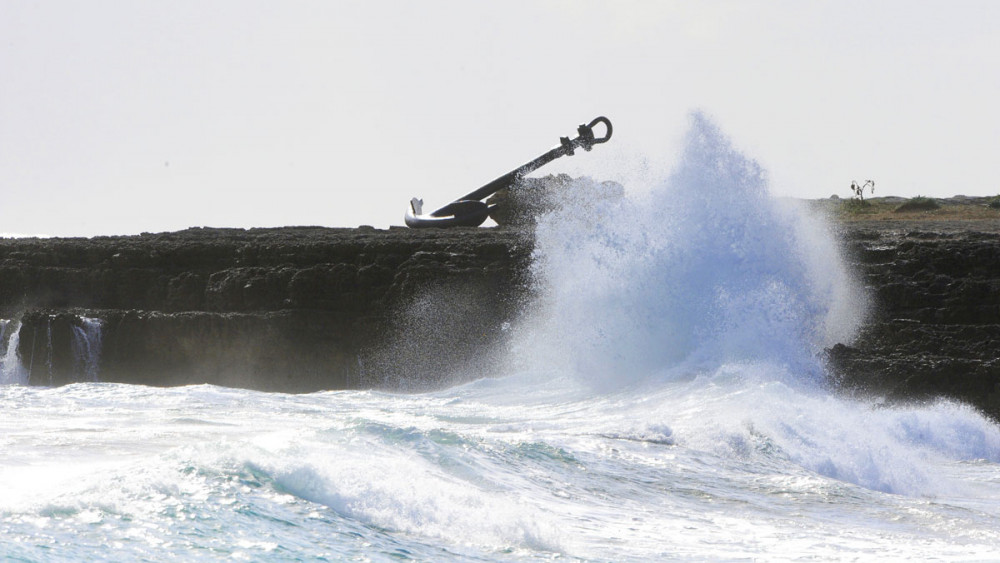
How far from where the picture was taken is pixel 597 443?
31.7 feet

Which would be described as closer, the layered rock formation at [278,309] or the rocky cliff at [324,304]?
the rocky cliff at [324,304]

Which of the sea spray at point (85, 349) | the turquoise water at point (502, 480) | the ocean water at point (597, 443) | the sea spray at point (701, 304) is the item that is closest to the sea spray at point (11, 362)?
the ocean water at point (597, 443)

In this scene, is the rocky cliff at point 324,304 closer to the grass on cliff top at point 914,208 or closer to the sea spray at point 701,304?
the sea spray at point 701,304

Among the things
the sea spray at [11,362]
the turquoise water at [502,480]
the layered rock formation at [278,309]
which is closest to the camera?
the turquoise water at [502,480]

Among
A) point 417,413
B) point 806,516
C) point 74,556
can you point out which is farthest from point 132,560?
point 417,413

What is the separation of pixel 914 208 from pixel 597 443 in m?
25.6

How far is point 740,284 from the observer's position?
49.0ft

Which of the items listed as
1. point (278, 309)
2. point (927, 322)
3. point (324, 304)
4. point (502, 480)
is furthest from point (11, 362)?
point (927, 322)

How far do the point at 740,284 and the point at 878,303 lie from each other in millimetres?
1799

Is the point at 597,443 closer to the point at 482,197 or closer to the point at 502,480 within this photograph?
the point at 502,480

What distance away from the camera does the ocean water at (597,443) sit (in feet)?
19.9

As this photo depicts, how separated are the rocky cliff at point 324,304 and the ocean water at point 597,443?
1.55ft

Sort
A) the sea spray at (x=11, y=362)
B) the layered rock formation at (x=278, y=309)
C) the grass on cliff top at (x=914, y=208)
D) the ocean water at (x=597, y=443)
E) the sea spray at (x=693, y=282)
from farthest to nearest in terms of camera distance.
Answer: the grass on cliff top at (x=914, y=208) < the sea spray at (x=11, y=362) < the layered rock formation at (x=278, y=309) < the sea spray at (x=693, y=282) < the ocean water at (x=597, y=443)

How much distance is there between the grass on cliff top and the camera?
30172 millimetres
